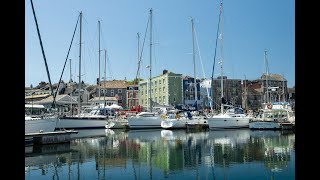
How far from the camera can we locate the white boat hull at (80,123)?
52.0 meters

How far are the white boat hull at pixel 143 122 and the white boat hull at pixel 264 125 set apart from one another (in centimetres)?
1695

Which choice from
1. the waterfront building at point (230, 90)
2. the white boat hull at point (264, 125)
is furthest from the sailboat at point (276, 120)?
the waterfront building at point (230, 90)

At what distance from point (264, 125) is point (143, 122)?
21.2m

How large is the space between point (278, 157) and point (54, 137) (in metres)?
21.4

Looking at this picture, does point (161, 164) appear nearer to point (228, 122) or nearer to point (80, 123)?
point (80, 123)

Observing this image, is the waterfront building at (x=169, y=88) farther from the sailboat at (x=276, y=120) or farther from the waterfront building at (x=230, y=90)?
the sailboat at (x=276, y=120)

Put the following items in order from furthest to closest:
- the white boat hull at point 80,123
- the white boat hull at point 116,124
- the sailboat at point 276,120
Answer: the white boat hull at point 116,124 → the sailboat at point 276,120 → the white boat hull at point 80,123

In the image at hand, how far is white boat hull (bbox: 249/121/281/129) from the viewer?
56.0 meters

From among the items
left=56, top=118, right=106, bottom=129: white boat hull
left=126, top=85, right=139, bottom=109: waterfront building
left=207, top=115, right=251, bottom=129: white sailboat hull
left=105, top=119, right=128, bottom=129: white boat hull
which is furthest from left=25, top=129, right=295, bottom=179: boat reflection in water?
left=126, top=85, right=139, bottom=109: waterfront building

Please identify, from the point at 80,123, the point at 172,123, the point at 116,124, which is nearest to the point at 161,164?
the point at 80,123

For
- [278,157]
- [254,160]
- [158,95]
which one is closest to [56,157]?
[254,160]

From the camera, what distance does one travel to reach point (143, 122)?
5938 centimetres
